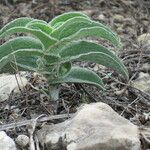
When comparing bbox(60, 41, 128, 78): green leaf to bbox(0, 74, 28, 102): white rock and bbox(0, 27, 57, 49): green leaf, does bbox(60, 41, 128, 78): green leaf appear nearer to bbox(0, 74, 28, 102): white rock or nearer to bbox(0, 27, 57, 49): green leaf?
bbox(0, 27, 57, 49): green leaf

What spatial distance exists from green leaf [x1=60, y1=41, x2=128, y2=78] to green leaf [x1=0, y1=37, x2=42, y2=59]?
4.4 inches

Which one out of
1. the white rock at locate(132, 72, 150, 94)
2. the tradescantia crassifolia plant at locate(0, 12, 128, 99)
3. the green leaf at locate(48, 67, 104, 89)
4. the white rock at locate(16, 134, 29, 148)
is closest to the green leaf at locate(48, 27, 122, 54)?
the tradescantia crassifolia plant at locate(0, 12, 128, 99)

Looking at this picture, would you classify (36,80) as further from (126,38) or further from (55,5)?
(55,5)

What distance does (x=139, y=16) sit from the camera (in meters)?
3.86

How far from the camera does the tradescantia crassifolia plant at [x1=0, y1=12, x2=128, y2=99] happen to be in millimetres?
1982

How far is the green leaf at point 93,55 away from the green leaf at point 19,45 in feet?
0.37

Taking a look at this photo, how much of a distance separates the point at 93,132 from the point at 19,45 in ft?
1.80

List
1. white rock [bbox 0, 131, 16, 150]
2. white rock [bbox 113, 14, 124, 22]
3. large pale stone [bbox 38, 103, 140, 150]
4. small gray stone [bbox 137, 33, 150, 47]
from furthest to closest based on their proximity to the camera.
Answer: white rock [bbox 113, 14, 124, 22] < small gray stone [bbox 137, 33, 150, 47] < white rock [bbox 0, 131, 16, 150] < large pale stone [bbox 38, 103, 140, 150]

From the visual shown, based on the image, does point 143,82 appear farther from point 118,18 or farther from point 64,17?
point 118,18

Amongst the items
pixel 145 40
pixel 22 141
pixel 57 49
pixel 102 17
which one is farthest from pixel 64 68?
pixel 102 17

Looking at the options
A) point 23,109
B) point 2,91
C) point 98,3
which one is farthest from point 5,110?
point 98,3

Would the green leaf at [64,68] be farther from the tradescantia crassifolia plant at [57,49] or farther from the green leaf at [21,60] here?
the green leaf at [21,60]

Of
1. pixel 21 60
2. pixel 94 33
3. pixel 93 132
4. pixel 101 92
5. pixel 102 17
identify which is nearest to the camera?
pixel 93 132

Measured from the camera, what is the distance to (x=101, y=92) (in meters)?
2.32
